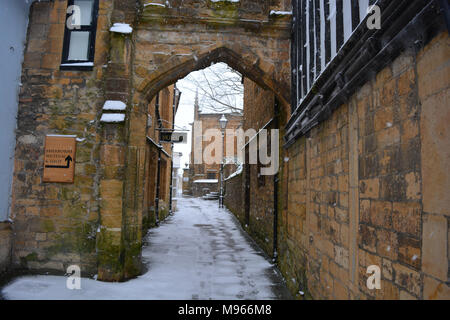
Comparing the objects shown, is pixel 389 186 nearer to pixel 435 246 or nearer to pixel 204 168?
pixel 435 246

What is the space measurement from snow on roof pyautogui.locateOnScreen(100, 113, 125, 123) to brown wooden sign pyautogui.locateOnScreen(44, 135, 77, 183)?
2.48 ft

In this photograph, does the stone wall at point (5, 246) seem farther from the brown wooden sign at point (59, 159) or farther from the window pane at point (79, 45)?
the window pane at point (79, 45)

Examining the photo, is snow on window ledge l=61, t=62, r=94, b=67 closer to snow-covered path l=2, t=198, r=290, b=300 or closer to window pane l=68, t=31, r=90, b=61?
window pane l=68, t=31, r=90, b=61

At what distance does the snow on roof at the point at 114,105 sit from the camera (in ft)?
17.2

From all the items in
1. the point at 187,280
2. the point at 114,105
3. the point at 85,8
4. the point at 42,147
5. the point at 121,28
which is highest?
the point at 85,8

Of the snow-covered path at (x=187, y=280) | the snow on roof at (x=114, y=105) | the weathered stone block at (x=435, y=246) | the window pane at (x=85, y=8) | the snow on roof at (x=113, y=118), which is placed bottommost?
the snow-covered path at (x=187, y=280)

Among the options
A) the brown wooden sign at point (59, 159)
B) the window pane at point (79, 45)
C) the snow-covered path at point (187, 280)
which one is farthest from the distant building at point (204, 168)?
the brown wooden sign at point (59, 159)

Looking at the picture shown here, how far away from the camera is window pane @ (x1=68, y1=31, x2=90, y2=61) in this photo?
5.68 metres

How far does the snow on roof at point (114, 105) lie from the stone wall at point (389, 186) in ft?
11.2

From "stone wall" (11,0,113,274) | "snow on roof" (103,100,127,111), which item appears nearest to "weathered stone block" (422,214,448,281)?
"stone wall" (11,0,113,274)

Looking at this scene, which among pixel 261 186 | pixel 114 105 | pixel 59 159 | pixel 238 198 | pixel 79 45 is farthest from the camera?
pixel 238 198

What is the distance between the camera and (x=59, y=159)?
5.39m

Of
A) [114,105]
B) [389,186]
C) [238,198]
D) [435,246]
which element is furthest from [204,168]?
[435,246]

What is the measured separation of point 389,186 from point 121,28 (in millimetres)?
5076
